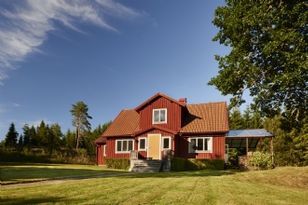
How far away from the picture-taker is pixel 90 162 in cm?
4688

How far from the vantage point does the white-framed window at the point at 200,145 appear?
33.6 meters

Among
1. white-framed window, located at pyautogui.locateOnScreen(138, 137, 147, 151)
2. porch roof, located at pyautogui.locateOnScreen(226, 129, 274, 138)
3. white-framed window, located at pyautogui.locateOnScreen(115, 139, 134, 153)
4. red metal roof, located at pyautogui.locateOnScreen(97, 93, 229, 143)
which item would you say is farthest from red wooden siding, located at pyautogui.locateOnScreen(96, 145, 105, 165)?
porch roof, located at pyautogui.locateOnScreen(226, 129, 274, 138)

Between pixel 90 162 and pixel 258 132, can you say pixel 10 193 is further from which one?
pixel 90 162

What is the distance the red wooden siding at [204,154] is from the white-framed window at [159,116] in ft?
8.18

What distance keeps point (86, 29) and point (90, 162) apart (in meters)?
22.0

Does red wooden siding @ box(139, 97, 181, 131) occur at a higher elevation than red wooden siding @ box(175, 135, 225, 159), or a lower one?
higher

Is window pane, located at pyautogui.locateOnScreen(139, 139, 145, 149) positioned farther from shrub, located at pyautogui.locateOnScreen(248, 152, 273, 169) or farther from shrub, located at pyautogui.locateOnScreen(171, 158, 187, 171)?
shrub, located at pyautogui.locateOnScreen(248, 152, 273, 169)

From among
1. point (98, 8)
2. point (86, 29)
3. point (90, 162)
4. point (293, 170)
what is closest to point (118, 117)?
point (90, 162)

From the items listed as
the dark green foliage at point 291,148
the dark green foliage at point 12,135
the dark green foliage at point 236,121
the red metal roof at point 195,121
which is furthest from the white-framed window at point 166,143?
the dark green foliage at point 12,135

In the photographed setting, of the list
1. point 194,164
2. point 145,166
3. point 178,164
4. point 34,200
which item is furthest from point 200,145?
point 34,200

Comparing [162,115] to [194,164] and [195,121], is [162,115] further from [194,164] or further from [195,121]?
[194,164]

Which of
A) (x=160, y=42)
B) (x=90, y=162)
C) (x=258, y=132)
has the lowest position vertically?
(x=90, y=162)

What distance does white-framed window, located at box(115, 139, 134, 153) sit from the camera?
37.2 m

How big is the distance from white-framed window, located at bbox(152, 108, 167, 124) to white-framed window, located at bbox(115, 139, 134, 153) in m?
3.61
